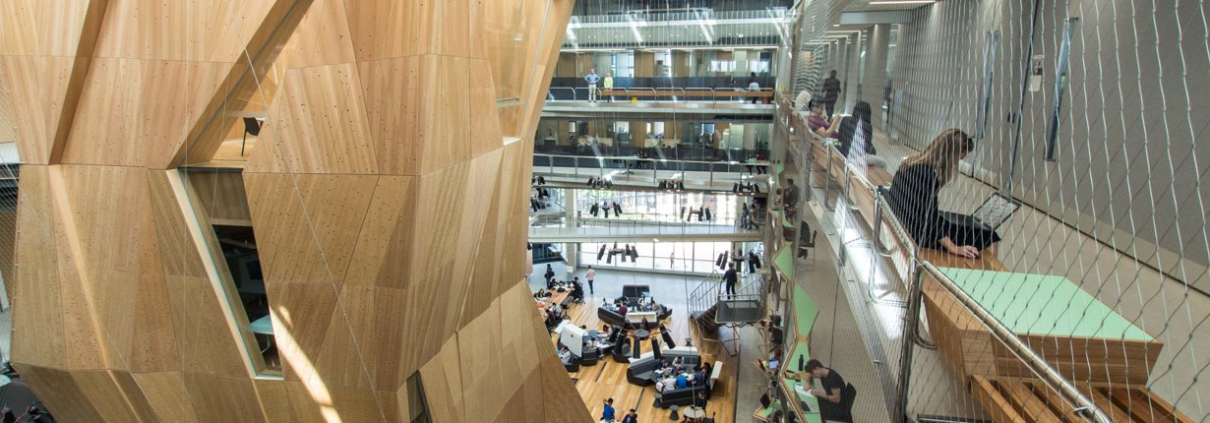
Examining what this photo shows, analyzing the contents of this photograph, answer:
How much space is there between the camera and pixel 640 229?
572 inches

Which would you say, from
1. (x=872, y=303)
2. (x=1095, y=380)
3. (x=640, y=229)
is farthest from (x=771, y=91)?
(x=1095, y=380)

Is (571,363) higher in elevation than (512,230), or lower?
lower

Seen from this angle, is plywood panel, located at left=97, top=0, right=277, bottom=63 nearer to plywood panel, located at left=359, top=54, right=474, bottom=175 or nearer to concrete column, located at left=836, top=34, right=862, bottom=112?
plywood panel, located at left=359, top=54, right=474, bottom=175

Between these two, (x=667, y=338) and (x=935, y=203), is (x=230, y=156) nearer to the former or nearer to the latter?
(x=935, y=203)

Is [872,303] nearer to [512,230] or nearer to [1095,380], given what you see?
[1095,380]

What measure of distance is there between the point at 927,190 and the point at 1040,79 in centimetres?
62

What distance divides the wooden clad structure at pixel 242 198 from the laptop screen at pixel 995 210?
2385 millimetres

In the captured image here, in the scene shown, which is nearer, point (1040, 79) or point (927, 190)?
point (1040, 79)

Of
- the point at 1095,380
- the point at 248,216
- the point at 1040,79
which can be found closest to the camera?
the point at 1095,380

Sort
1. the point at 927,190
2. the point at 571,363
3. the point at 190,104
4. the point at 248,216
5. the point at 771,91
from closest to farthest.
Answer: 1. the point at 927,190
2. the point at 190,104
3. the point at 248,216
4. the point at 571,363
5. the point at 771,91

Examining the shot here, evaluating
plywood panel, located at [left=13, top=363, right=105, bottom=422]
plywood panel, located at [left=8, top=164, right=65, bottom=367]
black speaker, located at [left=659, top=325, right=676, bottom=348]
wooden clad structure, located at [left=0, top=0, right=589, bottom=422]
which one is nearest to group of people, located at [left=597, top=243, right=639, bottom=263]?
black speaker, located at [left=659, top=325, right=676, bottom=348]

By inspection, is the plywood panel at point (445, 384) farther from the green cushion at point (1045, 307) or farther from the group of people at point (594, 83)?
the group of people at point (594, 83)

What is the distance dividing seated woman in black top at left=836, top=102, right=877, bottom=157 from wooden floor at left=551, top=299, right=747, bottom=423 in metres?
5.17

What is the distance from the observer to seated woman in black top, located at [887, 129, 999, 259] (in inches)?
80.0
